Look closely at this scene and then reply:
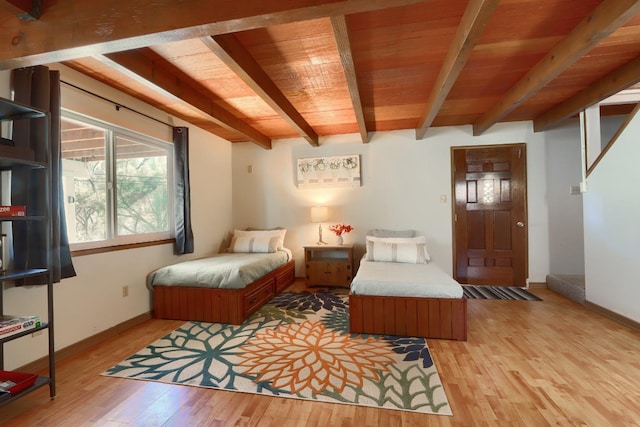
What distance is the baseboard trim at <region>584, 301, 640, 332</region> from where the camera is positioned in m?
2.47

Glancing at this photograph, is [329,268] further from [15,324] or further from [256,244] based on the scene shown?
[15,324]

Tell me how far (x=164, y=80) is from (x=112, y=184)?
3.79 feet

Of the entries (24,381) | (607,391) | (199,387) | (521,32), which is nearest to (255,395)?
(199,387)

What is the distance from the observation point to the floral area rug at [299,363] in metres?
1.70

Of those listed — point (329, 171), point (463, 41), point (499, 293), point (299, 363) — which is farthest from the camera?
point (329, 171)

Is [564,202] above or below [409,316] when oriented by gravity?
above

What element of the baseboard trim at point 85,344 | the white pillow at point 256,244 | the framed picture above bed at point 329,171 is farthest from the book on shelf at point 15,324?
the framed picture above bed at point 329,171

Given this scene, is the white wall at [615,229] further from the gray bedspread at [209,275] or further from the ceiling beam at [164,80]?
the ceiling beam at [164,80]

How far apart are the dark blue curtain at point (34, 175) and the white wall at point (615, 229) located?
4.61 m

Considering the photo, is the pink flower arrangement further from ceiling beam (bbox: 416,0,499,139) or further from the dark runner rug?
ceiling beam (bbox: 416,0,499,139)

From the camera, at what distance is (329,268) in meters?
4.00

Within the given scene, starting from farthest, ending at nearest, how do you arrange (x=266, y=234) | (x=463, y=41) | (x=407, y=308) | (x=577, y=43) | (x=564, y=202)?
(x=266, y=234), (x=564, y=202), (x=407, y=308), (x=577, y=43), (x=463, y=41)

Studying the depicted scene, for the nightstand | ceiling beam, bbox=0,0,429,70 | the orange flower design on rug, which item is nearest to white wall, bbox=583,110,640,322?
the orange flower design on rug

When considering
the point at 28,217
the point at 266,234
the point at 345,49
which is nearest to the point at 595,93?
the point at 345,49
